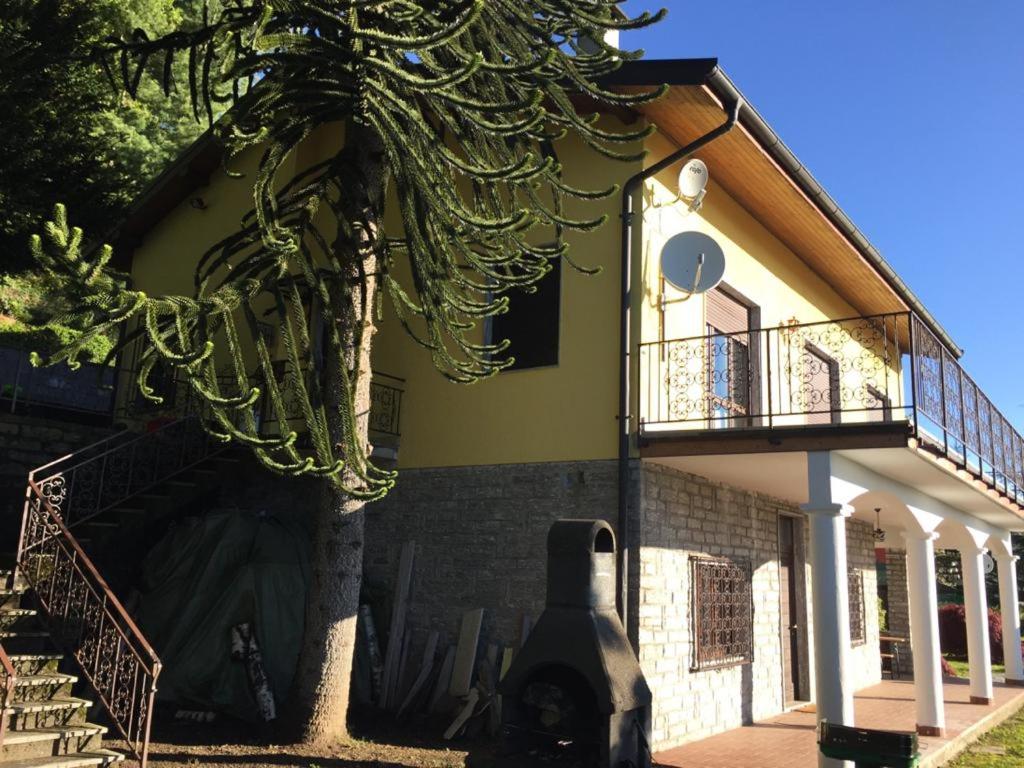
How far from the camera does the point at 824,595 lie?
7.43m

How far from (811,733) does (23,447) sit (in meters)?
10.8

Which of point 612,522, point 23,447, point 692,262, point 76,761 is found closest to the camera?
point 76,761

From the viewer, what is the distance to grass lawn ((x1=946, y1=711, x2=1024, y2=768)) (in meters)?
8.68

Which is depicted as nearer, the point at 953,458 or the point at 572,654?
the point at 572,654

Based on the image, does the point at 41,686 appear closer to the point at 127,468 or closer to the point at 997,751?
the point at 127,468

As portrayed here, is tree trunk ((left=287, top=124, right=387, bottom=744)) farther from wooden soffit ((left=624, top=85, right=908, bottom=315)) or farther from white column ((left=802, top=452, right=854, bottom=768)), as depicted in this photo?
white column ((left=802, top=452, right=854, bottom=768))

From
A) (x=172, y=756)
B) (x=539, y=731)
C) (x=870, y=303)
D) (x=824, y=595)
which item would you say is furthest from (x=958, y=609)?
(x=172, y=756)

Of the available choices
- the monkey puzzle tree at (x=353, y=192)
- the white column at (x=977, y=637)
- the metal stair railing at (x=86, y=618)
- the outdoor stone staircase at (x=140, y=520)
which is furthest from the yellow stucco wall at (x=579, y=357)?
the white column at (x=977, y=637)

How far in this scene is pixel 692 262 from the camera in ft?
29.3

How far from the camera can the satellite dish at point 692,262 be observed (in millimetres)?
8797

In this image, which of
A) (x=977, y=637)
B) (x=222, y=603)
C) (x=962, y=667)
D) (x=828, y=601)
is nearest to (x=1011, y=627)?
(x=977, y=637)

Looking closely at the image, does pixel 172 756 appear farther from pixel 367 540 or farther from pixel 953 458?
pixel 953 458

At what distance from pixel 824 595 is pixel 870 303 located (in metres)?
9.76

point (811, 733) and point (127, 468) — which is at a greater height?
point (127, 468)
